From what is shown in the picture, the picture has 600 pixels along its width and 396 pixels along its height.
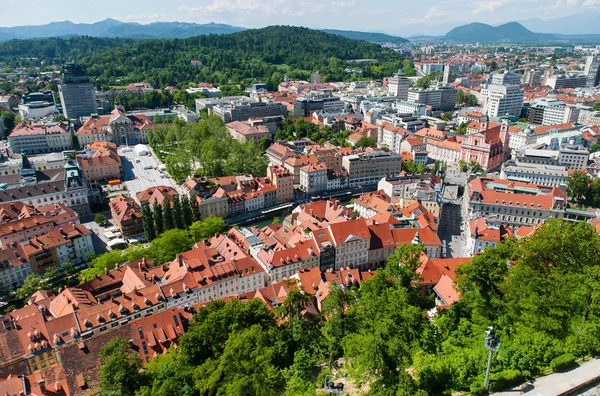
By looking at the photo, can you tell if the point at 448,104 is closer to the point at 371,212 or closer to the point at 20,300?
the point at 371,212

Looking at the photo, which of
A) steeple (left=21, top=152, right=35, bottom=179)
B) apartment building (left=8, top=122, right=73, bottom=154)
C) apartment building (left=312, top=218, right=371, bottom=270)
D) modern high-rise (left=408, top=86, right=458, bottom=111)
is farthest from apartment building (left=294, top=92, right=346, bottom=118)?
apartment building (left=312, top=218, right=371, bottom=270)

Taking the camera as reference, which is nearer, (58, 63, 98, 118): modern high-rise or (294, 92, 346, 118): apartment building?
(58, 63, 98, 118): modern high-rise

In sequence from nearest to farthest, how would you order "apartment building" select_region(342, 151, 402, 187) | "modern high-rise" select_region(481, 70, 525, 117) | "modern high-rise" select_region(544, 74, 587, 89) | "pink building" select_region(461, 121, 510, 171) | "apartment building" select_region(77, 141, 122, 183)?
"apartment building" select_region(342, 151, 402, 187)
"apartment building" select_region(77, 141, 122, 183)
"pink building" select_region(461, 121, 510, 171)
"modern high-rise" select_region(481, 70, 525, 117)
"modern high-rise" select_region(544, 74, 587, 89)

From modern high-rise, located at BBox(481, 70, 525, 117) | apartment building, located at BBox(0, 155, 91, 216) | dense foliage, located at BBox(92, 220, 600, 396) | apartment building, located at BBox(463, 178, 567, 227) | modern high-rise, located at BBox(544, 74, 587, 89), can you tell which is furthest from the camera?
modern high-rise, located at BBox(544, 74, 587, 89)

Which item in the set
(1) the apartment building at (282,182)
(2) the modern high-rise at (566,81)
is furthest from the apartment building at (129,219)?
(2) the modern high-rise at (566,81)

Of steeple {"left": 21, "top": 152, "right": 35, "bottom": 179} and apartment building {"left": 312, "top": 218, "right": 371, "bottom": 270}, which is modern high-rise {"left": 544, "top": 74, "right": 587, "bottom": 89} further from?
steeple {"left": 21, "top": 152, "right": 35, "bottom": 179}

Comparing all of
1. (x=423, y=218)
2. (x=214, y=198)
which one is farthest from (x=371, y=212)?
(x=214, y=198)

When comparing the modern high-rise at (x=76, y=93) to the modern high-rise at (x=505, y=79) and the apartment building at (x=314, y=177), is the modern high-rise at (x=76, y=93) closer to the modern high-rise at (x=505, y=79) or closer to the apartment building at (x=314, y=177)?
the apartment building at (x=314, y=177)
